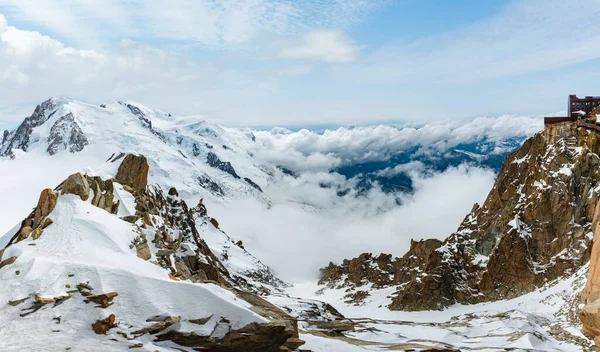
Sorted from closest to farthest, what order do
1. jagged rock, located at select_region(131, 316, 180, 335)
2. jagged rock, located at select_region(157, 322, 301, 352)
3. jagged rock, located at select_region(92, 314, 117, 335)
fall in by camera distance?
jagged rock, located at select_region(92, 314, 117, 335) → jagged rock, located at select_region(131, 316, 180, 335) → jagged rock, located at select_region(157, 322, 301, 352)

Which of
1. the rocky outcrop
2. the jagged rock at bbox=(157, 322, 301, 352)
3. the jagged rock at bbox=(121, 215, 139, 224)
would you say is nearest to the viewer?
the jagged rock at bbox=(157, 322, 301, 352)

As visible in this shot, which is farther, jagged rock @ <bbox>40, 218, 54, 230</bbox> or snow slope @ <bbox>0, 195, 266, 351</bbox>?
jagged rock @ <bbox>40, 218, 54, 230</bbox>

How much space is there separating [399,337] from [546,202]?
300 feet

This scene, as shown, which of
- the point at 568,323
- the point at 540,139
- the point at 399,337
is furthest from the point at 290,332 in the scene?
the point at 540,139

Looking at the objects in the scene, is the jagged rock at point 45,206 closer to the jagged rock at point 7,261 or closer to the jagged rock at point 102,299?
the jagged rock at point 7,261

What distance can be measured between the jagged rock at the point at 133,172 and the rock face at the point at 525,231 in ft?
303

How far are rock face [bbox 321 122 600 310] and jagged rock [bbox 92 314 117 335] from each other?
371 ft

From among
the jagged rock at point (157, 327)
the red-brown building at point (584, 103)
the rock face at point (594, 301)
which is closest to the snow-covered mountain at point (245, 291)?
the jagged rock at point (157, 327)

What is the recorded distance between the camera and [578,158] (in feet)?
367

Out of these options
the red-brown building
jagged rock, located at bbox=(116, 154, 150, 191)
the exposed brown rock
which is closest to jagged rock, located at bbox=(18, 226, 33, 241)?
the exposed brown rock

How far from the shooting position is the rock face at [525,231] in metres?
112

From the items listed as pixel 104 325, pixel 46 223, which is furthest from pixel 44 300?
pixel 46 223

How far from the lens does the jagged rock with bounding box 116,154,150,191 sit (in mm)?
73500

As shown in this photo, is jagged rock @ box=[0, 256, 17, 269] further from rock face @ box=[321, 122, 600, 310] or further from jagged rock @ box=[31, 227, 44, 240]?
rock face @ box=[321, 122, 600, 310]
